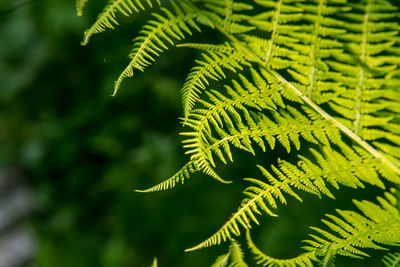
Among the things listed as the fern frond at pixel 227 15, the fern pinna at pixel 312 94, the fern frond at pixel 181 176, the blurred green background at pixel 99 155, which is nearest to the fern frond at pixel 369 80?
the fern pinna at pixel 312 94

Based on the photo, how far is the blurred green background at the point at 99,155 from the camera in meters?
2.44

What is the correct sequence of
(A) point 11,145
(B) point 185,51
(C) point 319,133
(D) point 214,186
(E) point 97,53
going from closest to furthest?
1. (C) point 319,133
2. (D) point 214,186
3. (B) point 185,51
4. (E) point 97,53
5. (A) point 11,145

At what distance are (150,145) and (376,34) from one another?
207 cm

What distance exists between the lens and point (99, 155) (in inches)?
130

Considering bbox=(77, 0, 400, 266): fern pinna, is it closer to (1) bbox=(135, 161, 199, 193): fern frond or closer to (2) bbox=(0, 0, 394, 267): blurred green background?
(1) bbox=(135, 161, 199, 193): fern frond

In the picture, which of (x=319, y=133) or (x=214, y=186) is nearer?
(x=319, y=133)

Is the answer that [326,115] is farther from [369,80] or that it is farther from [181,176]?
[181,176]

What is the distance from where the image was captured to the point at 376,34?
3.06 feet

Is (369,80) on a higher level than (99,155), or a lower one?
higher

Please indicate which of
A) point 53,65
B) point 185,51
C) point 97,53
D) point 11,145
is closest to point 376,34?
point 185,51

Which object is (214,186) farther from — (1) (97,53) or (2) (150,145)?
(1) (97,53)

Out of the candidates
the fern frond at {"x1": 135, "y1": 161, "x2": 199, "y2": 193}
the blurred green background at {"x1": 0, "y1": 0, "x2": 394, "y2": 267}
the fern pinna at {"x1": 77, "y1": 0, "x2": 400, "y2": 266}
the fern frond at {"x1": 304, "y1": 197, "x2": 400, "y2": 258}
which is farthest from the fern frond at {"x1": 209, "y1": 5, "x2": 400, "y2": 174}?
the blurred green background at {"x1": 0, "y1": 0, "x2": 394, "y2": 267}

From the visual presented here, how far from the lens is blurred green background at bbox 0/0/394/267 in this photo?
96.2 inches

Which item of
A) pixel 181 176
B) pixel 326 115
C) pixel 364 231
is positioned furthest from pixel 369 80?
pixel 181 176
